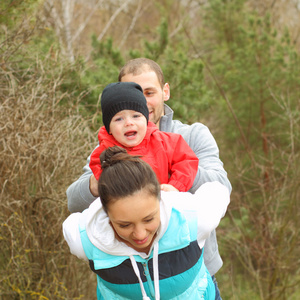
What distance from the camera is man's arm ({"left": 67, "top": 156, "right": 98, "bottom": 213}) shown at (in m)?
1.72

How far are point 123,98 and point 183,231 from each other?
62cm

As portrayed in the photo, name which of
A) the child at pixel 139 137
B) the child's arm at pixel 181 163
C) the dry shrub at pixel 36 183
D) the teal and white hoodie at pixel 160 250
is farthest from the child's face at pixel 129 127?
the dry shrub at pixel 36 183

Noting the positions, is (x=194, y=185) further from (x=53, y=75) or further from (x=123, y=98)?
(x=53, y=75)

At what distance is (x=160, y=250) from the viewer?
4.83 feet

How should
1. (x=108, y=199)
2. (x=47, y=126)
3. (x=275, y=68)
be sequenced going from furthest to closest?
(x=275, y=68) → (x=47, y=126) → (x=108, y=199)

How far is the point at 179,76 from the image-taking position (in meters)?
5.10

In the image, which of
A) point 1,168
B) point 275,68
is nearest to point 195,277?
point 1,168

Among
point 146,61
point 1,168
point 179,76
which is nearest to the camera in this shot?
point 146,61

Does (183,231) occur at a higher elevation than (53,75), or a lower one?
lower

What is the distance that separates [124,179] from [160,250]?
11.7 inches

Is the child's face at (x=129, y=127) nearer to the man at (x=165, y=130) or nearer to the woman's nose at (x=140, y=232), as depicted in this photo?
the man at (x=165, y=130)

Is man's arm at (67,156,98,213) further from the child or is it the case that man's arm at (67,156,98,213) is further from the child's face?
the child's face

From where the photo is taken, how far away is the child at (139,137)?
5.70 ft

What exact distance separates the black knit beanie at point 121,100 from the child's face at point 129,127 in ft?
0.07
